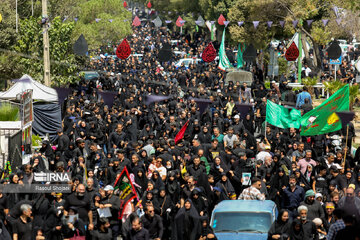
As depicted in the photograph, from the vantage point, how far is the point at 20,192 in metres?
14.1

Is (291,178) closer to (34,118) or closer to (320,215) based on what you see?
(320,215)

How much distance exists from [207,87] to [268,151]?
1568cm

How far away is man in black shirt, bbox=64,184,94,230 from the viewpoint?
13469mm

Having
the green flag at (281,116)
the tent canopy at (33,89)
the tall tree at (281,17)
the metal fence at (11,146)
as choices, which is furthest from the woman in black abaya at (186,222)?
the tall tree at (281,17)

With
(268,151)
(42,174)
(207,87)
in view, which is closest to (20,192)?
(42,174)

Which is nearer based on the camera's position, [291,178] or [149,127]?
[291,178]

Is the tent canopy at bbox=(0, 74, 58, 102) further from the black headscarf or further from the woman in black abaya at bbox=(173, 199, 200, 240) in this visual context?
the black headscarf

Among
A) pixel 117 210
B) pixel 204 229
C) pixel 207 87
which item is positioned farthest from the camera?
pixel 207 87

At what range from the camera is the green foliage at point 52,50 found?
3266 cm

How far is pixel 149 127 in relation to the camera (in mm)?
21062

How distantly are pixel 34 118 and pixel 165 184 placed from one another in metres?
10.4

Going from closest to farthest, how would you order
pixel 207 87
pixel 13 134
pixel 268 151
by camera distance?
pixel 268 151, pixel 13 134, pixel 207 87

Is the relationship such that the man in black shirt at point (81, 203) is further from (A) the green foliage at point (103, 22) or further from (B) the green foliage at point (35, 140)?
(A) the green foliage at point (103, 22)

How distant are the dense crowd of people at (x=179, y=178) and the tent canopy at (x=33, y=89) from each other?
5.25ft
